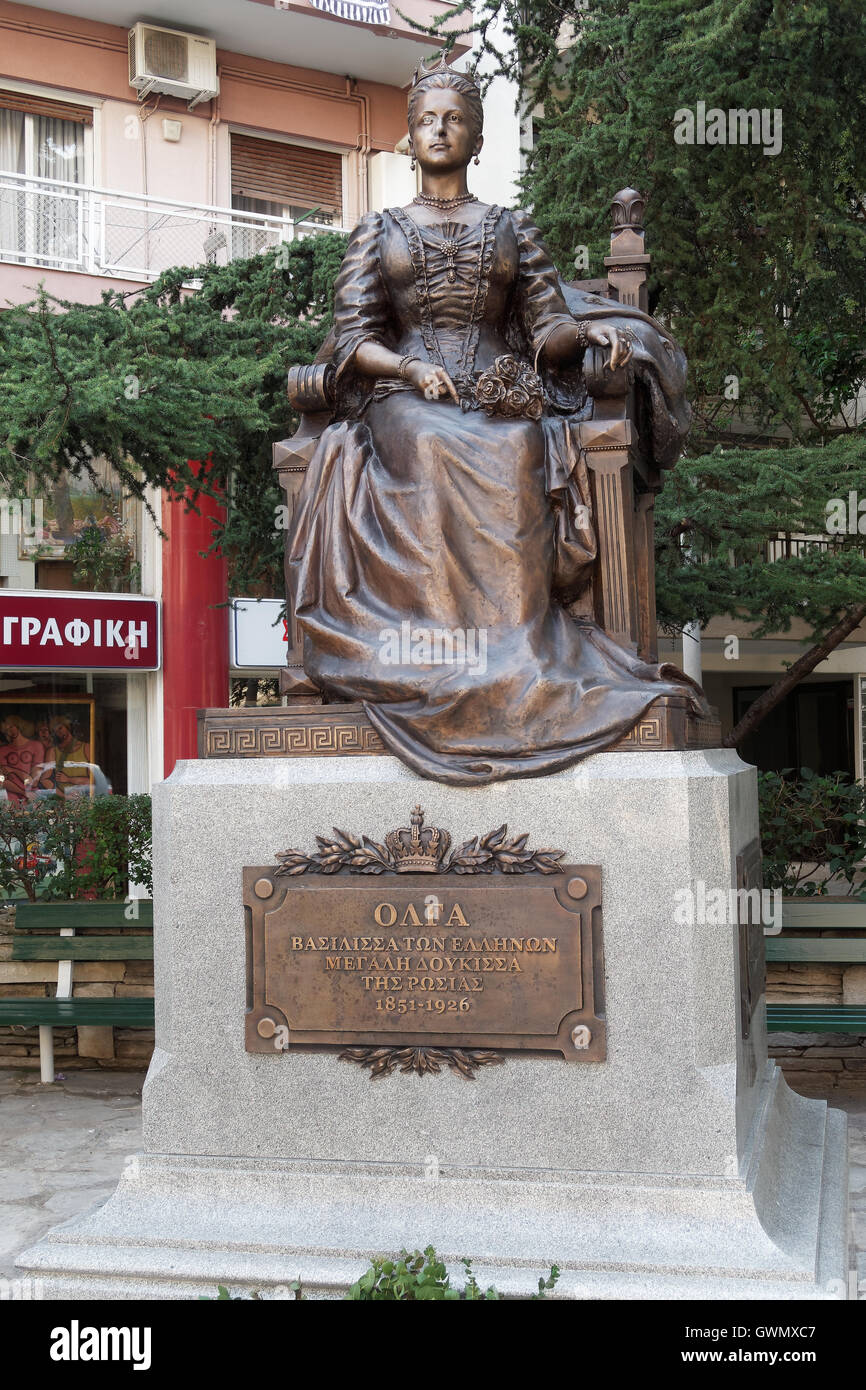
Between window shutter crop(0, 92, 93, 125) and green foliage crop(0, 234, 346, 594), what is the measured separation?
715 centimetres

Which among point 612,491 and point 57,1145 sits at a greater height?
point 612,491

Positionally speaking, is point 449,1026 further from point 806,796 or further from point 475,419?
point 806,796

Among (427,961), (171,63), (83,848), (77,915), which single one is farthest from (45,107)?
(427,961)

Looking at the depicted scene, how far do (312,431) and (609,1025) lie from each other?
216 centimetres

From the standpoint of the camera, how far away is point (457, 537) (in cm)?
425

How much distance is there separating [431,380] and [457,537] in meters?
0.50

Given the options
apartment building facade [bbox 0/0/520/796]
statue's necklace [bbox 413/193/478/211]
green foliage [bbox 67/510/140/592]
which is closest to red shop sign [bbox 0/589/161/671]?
apartment building facade [bbox 0/0/520/796]

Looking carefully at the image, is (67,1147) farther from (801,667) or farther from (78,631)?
(78,631)

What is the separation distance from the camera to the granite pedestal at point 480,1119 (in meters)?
3.64

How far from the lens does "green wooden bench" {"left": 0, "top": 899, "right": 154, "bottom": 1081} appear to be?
6652mm

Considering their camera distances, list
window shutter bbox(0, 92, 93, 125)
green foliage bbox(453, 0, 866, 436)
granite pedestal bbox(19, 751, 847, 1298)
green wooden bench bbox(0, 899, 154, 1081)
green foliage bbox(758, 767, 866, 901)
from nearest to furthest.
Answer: granite pedestal bbox(19, 751, 847, 1298) < green wooden bench bbox(0, 899, 154, 1081) < green foliage bbox(758, 767, 866, 901) < green foliage bbox(453, 0, 866, 436) < window shutter bbox(0, 92, 93, 125)

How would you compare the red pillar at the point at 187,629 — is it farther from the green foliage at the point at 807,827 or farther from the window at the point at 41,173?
the green foliage at the point at 807,827

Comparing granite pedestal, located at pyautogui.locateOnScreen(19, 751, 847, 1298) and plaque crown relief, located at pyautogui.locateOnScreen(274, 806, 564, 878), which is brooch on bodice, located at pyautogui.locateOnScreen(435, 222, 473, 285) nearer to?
granite pedestal, located at pyautogui.locateOnScreen(19, 751, 847, 1298)

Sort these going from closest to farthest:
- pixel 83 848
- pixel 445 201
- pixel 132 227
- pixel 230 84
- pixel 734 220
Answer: pixel 445 201 → pixel 83 848 → pixel 734 220 → pixel 132 227 → pixel 230 84
